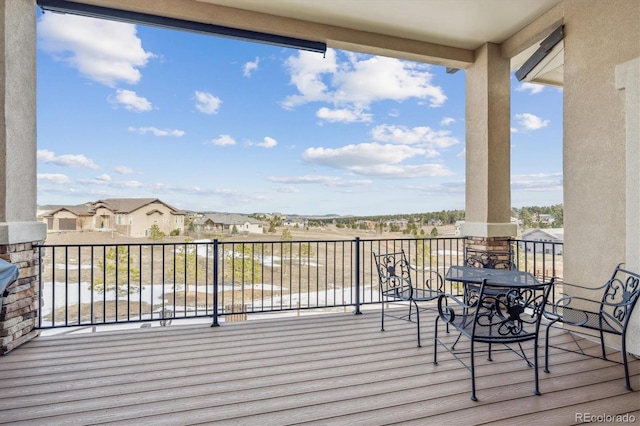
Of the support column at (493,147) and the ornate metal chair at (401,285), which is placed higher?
the support column at (493,147)

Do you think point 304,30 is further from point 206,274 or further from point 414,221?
point 414,221

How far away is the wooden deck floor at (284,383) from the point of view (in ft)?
6.19

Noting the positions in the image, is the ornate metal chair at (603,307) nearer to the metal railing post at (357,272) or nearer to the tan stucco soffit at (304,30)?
the metal railing post at (357,272)

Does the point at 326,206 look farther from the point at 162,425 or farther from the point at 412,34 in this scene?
the point at 162,425

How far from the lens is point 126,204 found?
17.7ft

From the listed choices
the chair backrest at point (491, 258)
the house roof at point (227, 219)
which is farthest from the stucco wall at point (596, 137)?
the house roof at point (227, 219)

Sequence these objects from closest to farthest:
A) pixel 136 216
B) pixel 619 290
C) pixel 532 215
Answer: pixel 619 290 → pixel 532 215 → pixel 136 216

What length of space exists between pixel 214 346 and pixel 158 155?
644 cm

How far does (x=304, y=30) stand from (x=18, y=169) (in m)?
3.39

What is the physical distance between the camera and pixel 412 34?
423 cm

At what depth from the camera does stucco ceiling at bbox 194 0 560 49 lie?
361cm
